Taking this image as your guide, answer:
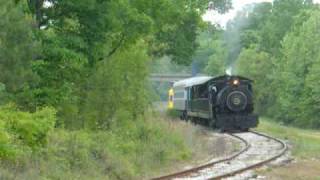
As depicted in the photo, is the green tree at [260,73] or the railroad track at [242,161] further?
the green tree at [260,73]

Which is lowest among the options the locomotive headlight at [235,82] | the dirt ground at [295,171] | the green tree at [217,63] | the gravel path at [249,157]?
the dirt ground at [295,171]

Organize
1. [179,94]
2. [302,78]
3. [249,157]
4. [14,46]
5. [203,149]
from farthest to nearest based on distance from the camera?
[302,78], [179,94], [203,149], [249,157], [14,46]

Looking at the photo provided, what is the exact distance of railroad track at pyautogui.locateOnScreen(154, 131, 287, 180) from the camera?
1775 centimetres

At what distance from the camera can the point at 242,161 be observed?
2206 cm

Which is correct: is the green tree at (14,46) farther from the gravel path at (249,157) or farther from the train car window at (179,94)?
the train car window at (179,94)

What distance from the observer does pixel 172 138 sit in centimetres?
2362

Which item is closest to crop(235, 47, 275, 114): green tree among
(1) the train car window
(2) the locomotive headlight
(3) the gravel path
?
(1) the train car window

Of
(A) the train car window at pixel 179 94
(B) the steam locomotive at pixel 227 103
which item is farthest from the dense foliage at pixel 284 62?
(B) the steam locomotive at pixel 227 103

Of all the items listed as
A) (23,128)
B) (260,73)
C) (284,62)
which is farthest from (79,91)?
(260,73)

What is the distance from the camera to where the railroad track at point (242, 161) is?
17.8m

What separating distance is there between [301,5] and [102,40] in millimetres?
89426

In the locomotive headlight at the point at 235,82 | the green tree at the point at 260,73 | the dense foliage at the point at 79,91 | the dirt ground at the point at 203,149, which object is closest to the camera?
the dense foliage at the point at 79,91

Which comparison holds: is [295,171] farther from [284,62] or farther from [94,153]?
[284,62]

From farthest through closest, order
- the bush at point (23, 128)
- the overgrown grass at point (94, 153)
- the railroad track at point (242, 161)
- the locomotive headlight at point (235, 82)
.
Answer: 1. the locomotive headlight at point (235, 82)
2. the railroad track at point (242, 161)
3. the overgrown grass at point (94, 153)
4. the bush at point (23, 128)
